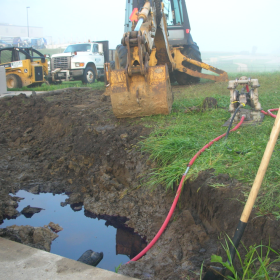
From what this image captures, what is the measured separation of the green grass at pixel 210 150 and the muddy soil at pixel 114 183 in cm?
14

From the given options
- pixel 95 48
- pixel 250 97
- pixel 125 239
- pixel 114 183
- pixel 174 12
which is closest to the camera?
pixel 125 239

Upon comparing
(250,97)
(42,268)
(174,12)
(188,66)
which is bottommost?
(42,268)

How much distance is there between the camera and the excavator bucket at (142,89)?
16.6 feet

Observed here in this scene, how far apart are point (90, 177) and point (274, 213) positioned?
2803mm

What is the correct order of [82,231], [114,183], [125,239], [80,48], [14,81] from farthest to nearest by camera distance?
1. [80,48]
2. [14,81]
3. [114,183]
4. [82,231]
5. [125,239]

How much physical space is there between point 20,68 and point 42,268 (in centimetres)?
1226

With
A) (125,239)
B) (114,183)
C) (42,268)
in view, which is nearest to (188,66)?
(114,183)

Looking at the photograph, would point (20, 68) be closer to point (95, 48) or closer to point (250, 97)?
point (95, 48)

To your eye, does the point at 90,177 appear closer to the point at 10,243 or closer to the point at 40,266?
the point at 10,243

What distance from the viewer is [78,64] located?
552 inches

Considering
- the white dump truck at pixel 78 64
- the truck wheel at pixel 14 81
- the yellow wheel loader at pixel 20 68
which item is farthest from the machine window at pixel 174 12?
the truck wheel at pixel 14 81

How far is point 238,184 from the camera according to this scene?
9.13 ft

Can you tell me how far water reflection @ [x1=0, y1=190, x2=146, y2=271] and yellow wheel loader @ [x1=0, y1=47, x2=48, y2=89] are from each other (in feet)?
32.1

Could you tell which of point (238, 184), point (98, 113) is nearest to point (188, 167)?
point (238, 184)
